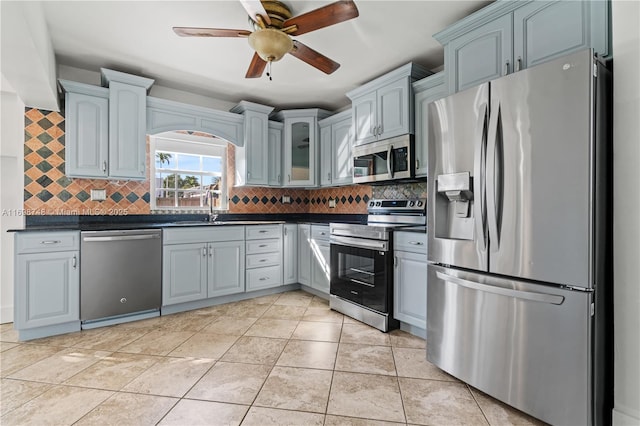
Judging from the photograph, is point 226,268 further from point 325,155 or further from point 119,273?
point 325,155

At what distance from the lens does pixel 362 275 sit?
3002 mm

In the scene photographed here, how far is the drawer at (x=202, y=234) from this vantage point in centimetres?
317

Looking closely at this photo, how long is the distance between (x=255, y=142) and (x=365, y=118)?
1.50 m

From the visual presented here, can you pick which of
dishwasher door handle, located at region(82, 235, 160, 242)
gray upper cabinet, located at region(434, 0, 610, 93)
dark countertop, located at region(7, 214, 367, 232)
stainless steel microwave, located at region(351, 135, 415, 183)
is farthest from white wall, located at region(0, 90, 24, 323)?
gray upper cabinet, located at region(434, 0, 610, 93)

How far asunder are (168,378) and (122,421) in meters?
0.40

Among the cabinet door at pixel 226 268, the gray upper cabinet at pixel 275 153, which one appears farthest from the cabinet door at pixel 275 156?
the cabinet door at pixel 226 268

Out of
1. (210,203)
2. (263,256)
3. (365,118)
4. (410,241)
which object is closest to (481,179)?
(410,241)

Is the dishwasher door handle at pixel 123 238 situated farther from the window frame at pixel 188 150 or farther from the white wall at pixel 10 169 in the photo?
the white wall at pixel 10 169

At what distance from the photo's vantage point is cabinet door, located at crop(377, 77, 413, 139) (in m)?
2.94

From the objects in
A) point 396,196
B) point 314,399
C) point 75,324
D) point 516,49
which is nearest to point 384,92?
point 396,196

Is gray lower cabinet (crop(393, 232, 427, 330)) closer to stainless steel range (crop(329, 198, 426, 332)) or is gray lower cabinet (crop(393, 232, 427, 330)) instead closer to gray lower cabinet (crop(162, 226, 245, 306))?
stainless steel range (crop(329, 198, 426, 332))

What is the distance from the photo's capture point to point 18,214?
2.98 m

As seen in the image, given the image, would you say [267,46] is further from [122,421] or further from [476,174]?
[122,421]

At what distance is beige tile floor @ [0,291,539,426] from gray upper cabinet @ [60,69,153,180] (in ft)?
5.04
